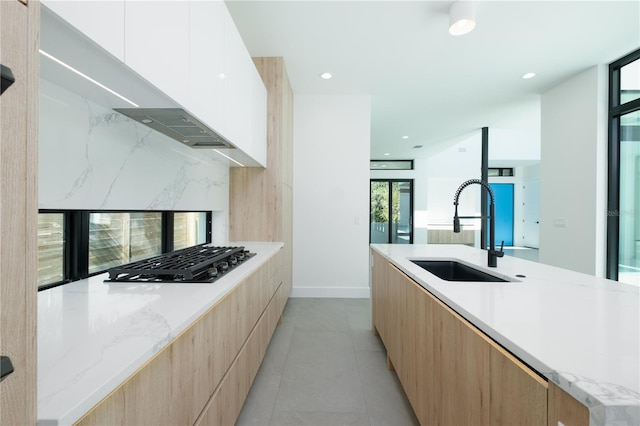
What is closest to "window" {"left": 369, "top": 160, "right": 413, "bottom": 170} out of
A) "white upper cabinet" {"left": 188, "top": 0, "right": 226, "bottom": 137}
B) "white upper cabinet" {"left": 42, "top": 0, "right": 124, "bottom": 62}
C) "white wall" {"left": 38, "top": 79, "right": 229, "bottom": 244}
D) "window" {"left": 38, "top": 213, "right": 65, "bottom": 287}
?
"white wall" {"left": 38, "top": 79, "right": 229, "bottom": 244}

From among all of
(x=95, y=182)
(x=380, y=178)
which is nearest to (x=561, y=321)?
(x=95, y=182)

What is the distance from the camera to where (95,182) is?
4.34ft

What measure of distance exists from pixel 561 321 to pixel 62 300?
162 centimetres

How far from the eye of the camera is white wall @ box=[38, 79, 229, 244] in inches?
43.6

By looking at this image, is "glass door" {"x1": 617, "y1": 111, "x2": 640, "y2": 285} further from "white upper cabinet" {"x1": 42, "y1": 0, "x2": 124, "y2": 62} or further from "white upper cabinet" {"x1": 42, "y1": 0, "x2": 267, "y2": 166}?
"white upper cabinet" {"x1": 42, "y1": 0, "x2": 124, "y2": 62}

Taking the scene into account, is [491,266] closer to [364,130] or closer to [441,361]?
[441,361]

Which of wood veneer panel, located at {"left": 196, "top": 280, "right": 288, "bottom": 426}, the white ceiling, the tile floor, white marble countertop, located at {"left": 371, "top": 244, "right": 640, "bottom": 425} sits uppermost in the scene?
the white ceiling

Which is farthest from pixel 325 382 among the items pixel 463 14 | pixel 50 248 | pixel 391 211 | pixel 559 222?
pixel 391 211

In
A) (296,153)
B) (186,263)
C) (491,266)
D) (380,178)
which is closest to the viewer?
(186,263)

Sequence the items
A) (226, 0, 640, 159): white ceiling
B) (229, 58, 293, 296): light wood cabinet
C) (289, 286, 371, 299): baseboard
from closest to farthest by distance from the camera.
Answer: (226, 0, 640, 159): white ceiling → (229, 58, 293, 296): light wood cabinet → (289, 286, 371, 299): baseboard

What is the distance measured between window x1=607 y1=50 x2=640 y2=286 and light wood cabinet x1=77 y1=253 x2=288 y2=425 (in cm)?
395

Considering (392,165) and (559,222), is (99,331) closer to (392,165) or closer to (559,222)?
(559,222)

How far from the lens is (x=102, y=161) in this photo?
4.46 ft

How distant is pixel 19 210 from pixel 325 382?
1966mm
